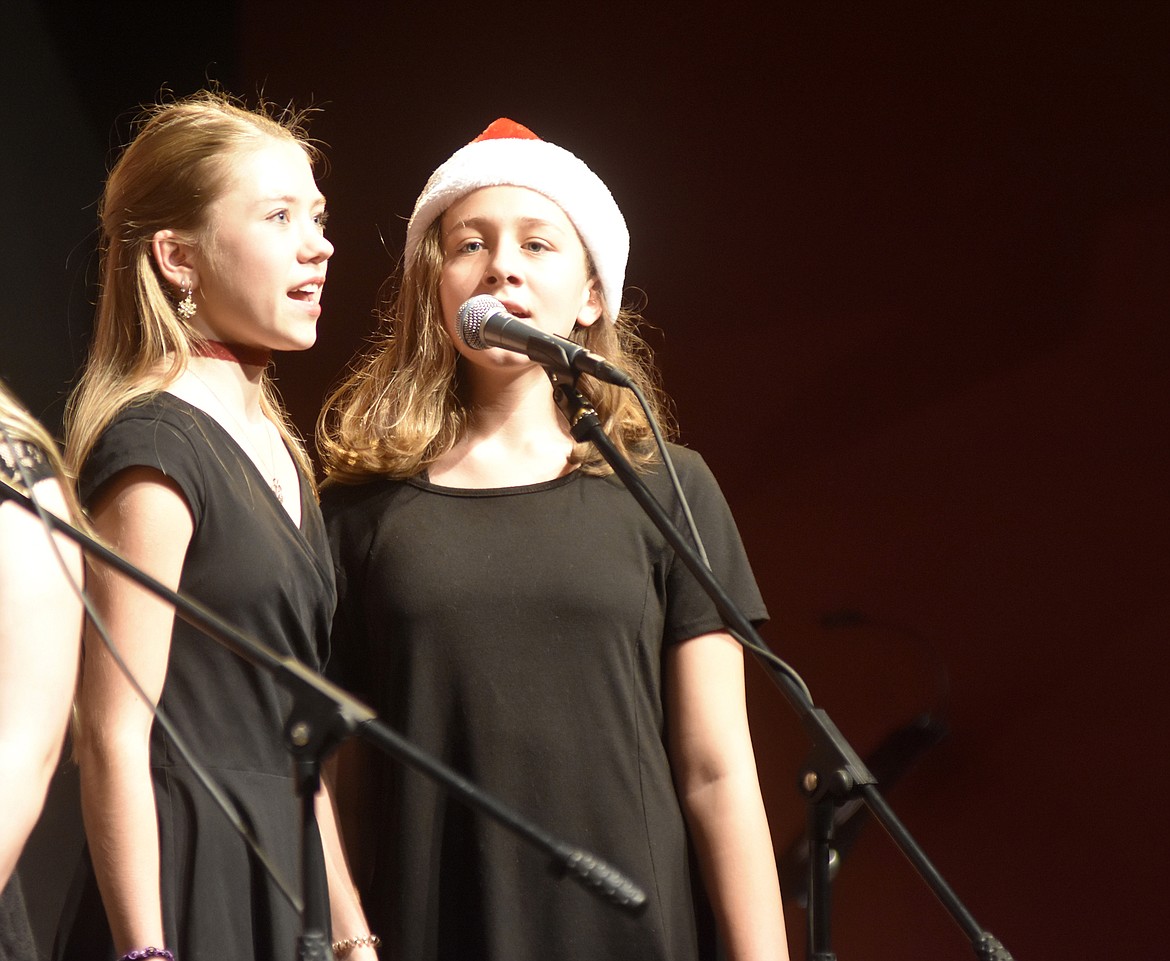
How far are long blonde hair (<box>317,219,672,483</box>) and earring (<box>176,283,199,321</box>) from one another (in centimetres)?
26

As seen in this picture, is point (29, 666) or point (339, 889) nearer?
point (29, 666)

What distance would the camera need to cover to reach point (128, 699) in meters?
1.30

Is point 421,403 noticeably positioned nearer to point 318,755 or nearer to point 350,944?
point 350,944

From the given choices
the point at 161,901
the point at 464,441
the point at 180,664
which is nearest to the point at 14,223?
the point at 464,441

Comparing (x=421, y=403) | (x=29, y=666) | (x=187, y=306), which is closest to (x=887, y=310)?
(x=421, y=403)

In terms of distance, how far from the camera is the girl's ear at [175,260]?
1.55 metres

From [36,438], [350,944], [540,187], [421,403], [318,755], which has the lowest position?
[350,944]

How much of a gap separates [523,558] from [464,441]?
198 millimetres

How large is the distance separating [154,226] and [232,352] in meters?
0.17

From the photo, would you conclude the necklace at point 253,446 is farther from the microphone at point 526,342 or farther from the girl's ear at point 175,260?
the microphone at point 526,342

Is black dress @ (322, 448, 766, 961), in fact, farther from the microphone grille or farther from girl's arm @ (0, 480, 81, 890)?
girl's arm @ (0, 480, 81, 890)

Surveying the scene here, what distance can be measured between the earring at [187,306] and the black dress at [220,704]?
0.46ft

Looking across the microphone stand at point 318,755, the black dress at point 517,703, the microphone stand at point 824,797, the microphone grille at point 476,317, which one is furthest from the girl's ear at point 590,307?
the microphone stand at point 318,755

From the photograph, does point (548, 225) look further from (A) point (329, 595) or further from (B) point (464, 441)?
(A) point (329, 595)
